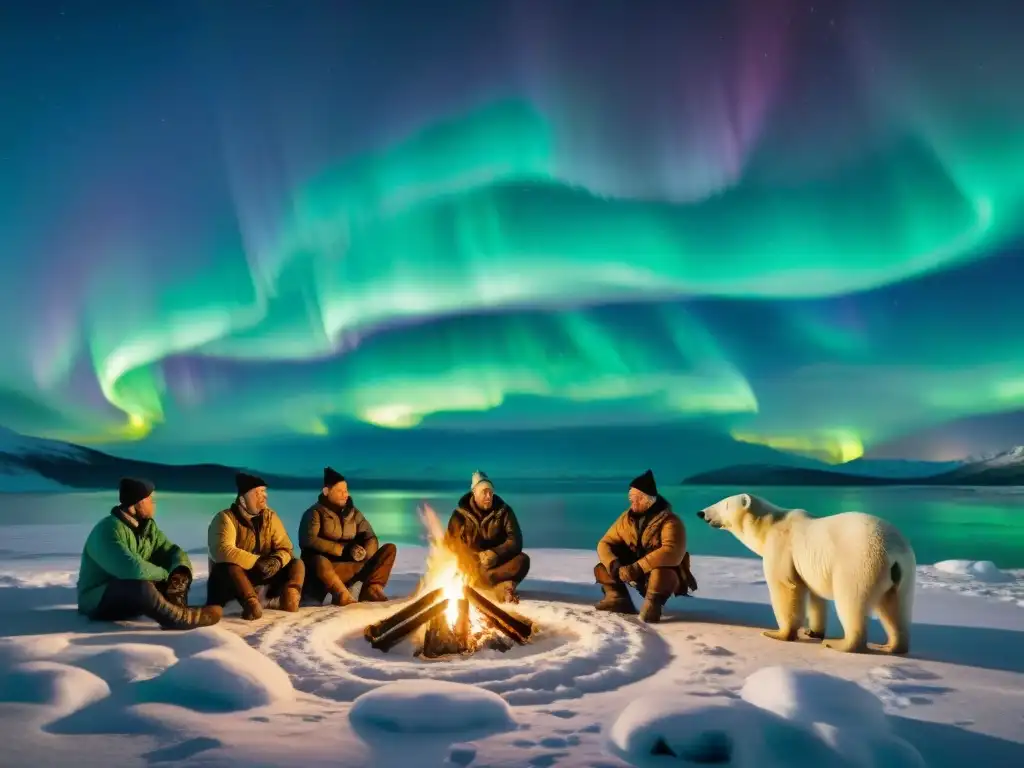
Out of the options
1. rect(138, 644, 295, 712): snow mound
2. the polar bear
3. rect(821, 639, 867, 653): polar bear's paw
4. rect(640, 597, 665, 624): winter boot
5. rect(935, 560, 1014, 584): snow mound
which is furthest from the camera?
rect(935, 560, 1014, 584): snow mound

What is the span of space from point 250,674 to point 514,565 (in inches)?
146

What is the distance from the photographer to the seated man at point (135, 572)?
6258mm

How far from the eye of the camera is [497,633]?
239 inches

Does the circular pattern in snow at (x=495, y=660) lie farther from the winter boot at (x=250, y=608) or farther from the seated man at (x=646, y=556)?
the seated man at (x=646, y=556)

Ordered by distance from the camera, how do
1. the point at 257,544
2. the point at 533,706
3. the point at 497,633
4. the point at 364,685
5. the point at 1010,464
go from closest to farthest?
the point at 533,706 → the point at 364,685 → the point at 497,633 → the point at 257,544 → the point at 1010,464

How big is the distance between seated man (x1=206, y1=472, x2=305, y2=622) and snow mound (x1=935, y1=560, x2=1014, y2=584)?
369 inches

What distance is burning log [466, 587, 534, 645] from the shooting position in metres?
6.04

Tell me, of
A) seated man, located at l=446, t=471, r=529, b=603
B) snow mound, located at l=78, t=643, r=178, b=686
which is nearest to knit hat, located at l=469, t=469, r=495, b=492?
seated man, located at l=446, t=471, r=529, b=603

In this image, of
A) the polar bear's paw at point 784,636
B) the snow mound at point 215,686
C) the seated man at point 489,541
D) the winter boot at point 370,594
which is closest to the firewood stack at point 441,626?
the snow mound at point 215,686

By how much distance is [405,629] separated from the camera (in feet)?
19.2

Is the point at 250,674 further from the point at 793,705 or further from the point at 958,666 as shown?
the point at 958,666

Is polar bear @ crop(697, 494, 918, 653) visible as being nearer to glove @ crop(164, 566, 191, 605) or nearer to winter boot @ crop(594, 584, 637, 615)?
winter boot @ crop(594, 584, 637, 615)

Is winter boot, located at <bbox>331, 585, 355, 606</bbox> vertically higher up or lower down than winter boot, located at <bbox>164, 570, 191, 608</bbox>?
lower down

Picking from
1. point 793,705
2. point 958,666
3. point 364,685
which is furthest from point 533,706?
point 958,666
